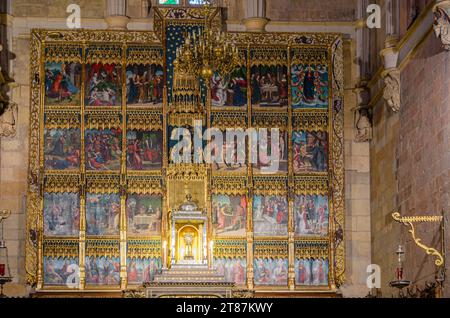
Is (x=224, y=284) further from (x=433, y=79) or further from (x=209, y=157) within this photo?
(x=433, y=79)

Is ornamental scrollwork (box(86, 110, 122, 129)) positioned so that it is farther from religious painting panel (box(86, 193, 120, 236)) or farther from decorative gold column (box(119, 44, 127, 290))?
religious painting panel (box(86, 193, 120, 236))

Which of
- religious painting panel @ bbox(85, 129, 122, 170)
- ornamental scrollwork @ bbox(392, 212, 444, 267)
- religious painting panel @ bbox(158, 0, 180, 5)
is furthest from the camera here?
religious painting panel @ bbox(158, 0, 180, 5)

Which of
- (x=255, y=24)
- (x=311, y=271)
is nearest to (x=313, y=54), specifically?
(x=255, y=24)

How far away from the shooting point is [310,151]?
28.0m

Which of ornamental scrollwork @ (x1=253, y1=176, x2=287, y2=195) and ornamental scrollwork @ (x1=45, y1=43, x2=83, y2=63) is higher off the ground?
ornamental scrollwork @ (x1=45, y1=43, x2=83, y2=63)

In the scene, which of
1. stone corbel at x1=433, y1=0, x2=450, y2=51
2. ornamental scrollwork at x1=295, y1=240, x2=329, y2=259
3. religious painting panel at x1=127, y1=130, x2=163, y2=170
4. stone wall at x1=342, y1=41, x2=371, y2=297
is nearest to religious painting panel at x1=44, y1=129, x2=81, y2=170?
religious painting panel at x1=127, y1=130, x2=163, y2=170

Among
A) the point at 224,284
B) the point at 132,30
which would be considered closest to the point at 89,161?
the point at 132,30

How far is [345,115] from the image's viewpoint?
93.2ft

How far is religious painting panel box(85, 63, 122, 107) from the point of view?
2798 cm

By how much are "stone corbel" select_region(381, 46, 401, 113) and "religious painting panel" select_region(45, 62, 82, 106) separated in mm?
6971

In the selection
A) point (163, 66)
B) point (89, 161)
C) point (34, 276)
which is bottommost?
point (34, 276)

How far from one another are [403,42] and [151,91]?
609cm

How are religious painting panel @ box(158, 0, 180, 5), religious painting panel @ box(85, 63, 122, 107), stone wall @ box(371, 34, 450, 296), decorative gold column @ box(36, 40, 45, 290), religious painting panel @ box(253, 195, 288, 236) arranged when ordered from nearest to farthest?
stone wall @ box(371, 34, 450, 296) → decorative gold column @ box(36, 40, 45, 290) → religious painting panel @ box(253, 195, 288, 236) → religious painting panel @ box(85, 63, 122, 107) → religious painting panel @ box(158, 0, 180, 5)

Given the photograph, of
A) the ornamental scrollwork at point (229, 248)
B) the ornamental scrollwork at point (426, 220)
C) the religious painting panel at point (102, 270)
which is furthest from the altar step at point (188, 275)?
the ornamental scrollwork at point (426, 220)
